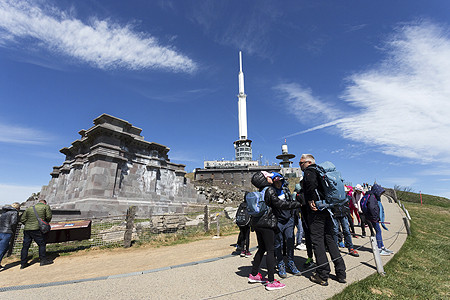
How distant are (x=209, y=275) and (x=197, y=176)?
52.8 m

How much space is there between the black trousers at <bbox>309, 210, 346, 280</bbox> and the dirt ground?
2.37 m

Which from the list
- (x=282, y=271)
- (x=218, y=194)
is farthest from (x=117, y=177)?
(x=282, y=271)

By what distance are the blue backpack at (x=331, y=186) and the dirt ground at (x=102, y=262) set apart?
3027 millimetres

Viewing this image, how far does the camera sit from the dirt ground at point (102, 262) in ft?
17.4

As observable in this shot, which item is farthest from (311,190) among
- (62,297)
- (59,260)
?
(59,260)

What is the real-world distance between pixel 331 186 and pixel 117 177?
1750cm

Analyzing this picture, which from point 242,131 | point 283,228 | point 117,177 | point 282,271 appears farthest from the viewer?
point 242,131

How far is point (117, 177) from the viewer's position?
57.3 feet

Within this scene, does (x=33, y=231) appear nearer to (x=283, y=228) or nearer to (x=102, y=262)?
(x=102, y=262)

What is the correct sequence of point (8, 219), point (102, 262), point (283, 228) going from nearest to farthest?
1. point (283, 228)
2. point (8, 219)
3. point (102, 262)

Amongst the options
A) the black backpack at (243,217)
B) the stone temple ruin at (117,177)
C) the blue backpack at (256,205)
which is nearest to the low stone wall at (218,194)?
the stone temple ruin at (117,177)

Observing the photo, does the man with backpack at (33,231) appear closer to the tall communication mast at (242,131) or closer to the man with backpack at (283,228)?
the man with backpack at (283,228)

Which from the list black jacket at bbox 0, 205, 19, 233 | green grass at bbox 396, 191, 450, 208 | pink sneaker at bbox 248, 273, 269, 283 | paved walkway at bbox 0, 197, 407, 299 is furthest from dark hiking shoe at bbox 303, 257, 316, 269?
green grass at bbox 396, 191, 450, 208

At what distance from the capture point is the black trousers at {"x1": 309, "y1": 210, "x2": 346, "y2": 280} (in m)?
3.87
